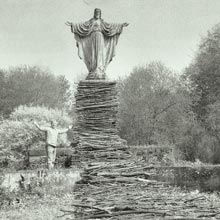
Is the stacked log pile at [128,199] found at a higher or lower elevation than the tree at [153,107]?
lower

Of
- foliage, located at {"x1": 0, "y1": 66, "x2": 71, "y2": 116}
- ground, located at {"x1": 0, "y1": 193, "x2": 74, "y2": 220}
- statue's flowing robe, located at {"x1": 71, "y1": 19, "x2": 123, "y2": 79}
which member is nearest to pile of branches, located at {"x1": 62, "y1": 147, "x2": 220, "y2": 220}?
ground, located at {"x1": 0, "y1": 193, "x2": 74, "y2": 220}

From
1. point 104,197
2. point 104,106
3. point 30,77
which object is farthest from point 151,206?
point 30,77

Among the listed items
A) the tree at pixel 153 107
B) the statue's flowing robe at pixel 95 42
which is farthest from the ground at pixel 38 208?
the tree at pixel 153 107

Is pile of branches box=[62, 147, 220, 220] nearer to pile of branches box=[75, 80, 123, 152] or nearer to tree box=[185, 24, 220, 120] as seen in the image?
pile of branches box=[75, 80, 123, 152]

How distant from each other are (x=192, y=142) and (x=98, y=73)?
18.0 metres

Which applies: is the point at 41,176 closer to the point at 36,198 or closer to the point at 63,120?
the point at 36,198

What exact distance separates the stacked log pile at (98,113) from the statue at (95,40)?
440 millimetres

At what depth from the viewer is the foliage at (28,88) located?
131ft

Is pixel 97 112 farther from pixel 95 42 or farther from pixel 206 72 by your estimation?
pixel 206 72

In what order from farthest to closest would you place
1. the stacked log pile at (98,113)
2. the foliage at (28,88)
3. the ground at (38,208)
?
the foliage at (28,88), the stacked log pile at (98,113), the ground at (38,208)

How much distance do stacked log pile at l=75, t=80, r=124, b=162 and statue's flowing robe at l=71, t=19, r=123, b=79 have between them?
0.44 metres

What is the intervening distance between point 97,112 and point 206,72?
20.1 meters

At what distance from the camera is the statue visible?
12164mm

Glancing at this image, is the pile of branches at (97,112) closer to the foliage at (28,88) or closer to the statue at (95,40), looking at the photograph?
the statue at (95,40)
